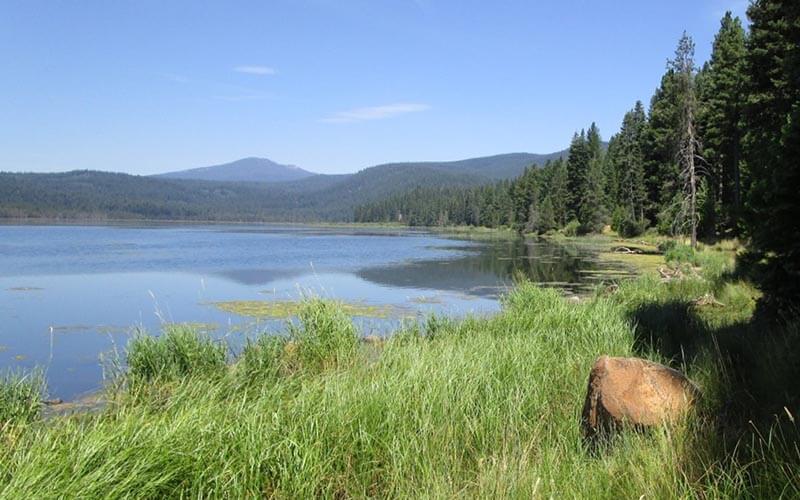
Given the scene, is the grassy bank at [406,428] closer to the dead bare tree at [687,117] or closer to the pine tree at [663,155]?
the dead bare tree at [687,117]

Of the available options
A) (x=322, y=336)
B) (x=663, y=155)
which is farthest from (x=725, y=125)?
(x=322, y=336)

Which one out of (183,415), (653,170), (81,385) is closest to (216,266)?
(81,385)

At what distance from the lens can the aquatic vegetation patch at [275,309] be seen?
56.7ft

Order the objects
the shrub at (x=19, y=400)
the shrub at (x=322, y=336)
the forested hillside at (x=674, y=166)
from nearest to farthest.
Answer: the shrub at (x=19, y=400), the shrub at (x=322, y=336), the forested hillside at (x=674, y=166)

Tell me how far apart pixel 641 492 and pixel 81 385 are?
32.5 feet

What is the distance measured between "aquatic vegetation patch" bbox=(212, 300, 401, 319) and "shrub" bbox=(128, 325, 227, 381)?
8267 millimetres

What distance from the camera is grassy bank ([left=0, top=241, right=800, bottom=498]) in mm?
3832

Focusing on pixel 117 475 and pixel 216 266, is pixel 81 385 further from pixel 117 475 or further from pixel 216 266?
pixel 216 266

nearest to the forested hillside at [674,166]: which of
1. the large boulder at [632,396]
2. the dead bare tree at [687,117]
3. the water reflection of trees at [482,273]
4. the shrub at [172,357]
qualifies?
the dead bare tree at [687,117]

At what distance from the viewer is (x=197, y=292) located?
22.8 meters

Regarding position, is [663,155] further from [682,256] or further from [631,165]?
[682,256]

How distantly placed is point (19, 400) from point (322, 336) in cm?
408

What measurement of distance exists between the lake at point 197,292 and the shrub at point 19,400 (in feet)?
6.78

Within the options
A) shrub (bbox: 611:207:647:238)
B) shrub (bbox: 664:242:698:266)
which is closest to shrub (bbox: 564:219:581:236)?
shrub (bbox: 611:207:647:238)
